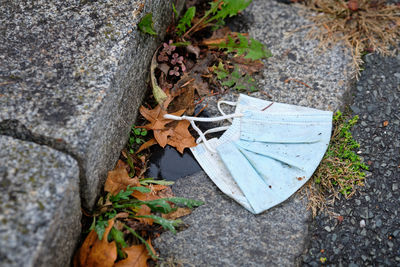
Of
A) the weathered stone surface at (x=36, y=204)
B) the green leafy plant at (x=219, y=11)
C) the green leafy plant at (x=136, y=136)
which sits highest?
the weathered stone surface at (x=36, y=204)

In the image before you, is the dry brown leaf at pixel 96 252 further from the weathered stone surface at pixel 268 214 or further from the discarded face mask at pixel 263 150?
the discarded face mask at pixel 263 150

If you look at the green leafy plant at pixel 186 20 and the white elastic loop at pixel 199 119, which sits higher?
the green leafy plant at pixel 186 20

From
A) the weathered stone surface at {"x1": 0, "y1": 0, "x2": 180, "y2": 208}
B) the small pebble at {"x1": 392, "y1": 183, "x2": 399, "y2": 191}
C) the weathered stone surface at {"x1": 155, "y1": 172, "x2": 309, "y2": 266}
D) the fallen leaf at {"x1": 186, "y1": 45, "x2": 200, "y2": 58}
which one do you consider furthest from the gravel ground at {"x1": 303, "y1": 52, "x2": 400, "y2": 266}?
the weathered stone surface at {"x1": 0, "y1": 0, "x2": 180, "y2": 208}

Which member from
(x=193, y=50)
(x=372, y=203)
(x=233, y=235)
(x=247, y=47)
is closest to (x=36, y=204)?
(x=233, y=235)

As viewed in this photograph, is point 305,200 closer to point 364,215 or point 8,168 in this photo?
point 364,215

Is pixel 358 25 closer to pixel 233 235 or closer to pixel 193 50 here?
pixel 193 50

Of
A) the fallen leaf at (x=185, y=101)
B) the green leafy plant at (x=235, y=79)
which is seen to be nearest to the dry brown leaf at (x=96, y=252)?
the fallen leaf at (x=185, y=101)
